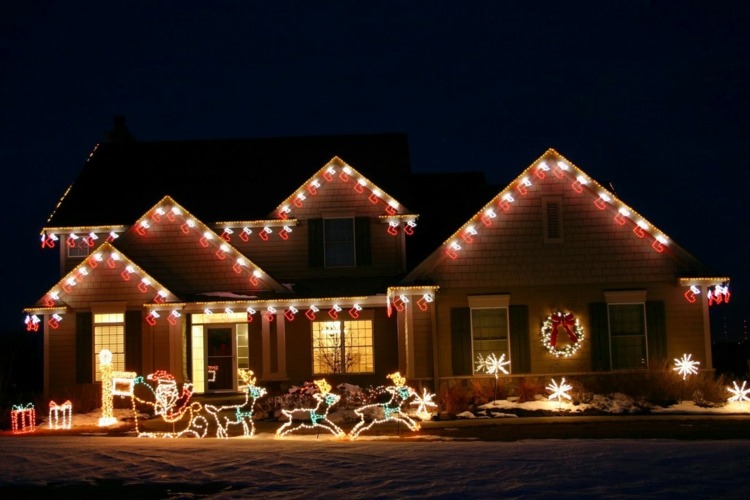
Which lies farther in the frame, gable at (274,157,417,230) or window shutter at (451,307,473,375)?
gable at (274,157,417,230)

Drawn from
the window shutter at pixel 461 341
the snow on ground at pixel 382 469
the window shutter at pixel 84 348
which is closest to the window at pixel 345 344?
the window shutter at pixel 461 341

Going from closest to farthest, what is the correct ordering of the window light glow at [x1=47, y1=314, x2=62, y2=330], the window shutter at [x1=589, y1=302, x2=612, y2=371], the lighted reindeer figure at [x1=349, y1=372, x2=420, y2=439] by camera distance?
the lighted reindeer figure at [x1=349, y1=372, x2=420, y2=439], the window shutter at [x1=589, y1=302, x2=612, y2=371], the window light glow at [x1=47, y1=314, x2=62, y2=330]


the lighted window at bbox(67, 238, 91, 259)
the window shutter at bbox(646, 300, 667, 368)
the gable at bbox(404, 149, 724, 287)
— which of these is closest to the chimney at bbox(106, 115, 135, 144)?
the lighted window at bbox(67, 238, 91, 259)

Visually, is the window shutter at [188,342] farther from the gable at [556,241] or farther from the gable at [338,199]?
the gable at [556,241]

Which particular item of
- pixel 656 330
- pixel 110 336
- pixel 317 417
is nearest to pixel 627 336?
pixel 656 330

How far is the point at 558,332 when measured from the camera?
21.5m

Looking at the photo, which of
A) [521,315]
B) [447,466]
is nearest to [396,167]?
[521,315]

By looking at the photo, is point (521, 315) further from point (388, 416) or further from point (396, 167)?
point (396, 167)

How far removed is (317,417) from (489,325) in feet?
21.4

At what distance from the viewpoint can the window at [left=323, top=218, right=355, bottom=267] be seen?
24609mm

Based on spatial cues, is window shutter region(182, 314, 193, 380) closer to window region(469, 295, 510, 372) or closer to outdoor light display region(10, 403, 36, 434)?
outdoor light display region(10, 403, 36, 434)

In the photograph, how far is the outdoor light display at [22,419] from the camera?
63.4ft

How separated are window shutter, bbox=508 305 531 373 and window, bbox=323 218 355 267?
16.7 feet

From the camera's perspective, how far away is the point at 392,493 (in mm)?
10055
